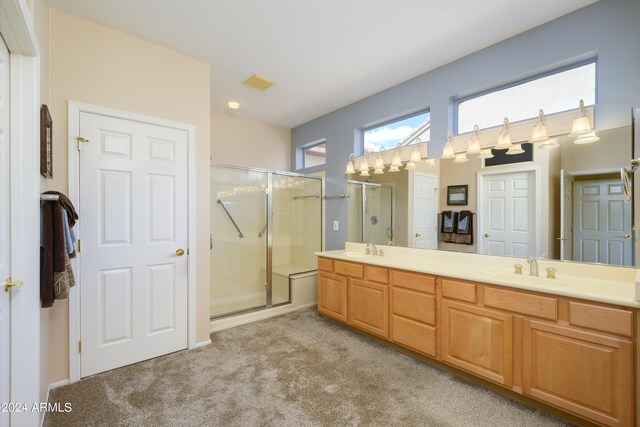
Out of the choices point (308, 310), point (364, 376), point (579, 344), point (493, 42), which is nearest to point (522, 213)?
point (579, 344)

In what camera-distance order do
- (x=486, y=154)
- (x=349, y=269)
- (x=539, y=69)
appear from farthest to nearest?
(x=349, y=269), (x=486, y=154), (x=539, y=69)

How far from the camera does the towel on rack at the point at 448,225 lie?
2.69 m

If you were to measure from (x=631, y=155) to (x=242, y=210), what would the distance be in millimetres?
3753

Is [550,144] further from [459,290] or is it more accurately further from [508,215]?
[459,290]

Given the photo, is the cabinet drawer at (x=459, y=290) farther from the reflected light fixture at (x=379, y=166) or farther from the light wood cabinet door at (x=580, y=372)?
the reflected light fixture at (x=379, y=166)

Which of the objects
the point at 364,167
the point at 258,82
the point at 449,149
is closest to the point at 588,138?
the point at 449,149

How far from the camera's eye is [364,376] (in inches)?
86.8

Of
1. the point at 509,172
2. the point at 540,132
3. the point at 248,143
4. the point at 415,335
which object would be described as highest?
the point at 248,143

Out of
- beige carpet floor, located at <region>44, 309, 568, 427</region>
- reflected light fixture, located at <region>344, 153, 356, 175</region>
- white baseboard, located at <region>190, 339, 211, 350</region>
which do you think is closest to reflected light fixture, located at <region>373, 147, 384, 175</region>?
reflected light fixture, located at <region>344, 153, 356, 175</region>

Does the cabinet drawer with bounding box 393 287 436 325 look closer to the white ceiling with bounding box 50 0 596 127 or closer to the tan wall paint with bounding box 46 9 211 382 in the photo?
the tan wall paint with bounding box 46 9 211 382

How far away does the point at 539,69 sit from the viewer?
2281mm

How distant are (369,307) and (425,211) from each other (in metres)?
1.12

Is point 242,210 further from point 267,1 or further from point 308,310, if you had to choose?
Result: point 267,1

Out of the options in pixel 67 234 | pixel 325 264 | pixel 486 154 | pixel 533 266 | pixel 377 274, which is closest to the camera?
pixel 67 234
